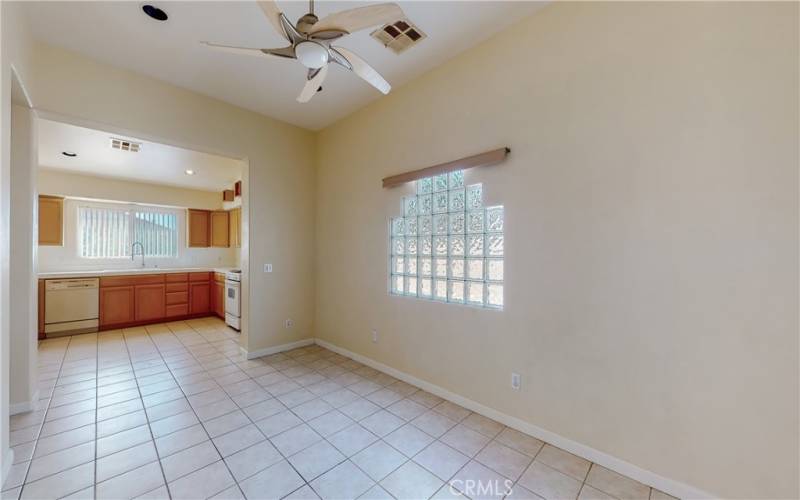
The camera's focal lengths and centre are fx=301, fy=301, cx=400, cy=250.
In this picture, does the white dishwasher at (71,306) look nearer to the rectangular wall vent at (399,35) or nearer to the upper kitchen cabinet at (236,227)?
the upper kitchen cabinet at (236,227)

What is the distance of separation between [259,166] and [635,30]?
12.3 ft

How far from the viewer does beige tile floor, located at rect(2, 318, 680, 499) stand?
66.7 inches

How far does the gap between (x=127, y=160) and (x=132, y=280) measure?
2043 mm

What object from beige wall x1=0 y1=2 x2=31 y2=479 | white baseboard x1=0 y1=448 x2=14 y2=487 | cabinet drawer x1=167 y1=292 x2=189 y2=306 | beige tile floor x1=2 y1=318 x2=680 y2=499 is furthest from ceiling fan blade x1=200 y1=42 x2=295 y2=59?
cabinet drawer x1=167 y1=292 x2=189 y2=306

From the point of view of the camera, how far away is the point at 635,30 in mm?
1786

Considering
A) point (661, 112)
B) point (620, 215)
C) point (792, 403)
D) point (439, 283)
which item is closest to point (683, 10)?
point (661, 112)

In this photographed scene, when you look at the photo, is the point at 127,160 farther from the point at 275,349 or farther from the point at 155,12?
the point at 275,349

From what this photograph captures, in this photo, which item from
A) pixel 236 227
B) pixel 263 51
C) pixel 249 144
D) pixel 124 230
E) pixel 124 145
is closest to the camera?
pixel 263 51

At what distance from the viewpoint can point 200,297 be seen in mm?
5879

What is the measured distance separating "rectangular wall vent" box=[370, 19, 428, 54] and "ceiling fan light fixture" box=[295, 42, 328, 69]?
2.87 feet

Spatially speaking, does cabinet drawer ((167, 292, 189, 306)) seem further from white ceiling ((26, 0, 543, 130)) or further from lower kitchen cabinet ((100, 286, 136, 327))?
white ceiling ((26, 0, 543, 130))

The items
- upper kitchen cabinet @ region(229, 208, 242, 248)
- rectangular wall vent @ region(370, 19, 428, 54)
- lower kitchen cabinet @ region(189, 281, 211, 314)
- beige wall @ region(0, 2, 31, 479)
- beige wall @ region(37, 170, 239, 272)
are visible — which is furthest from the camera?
upper kitchen cabinet @ region(229, 208, 242, 248)

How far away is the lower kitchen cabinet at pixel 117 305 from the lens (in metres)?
4.89

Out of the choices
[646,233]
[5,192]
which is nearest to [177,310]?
[5,192]
